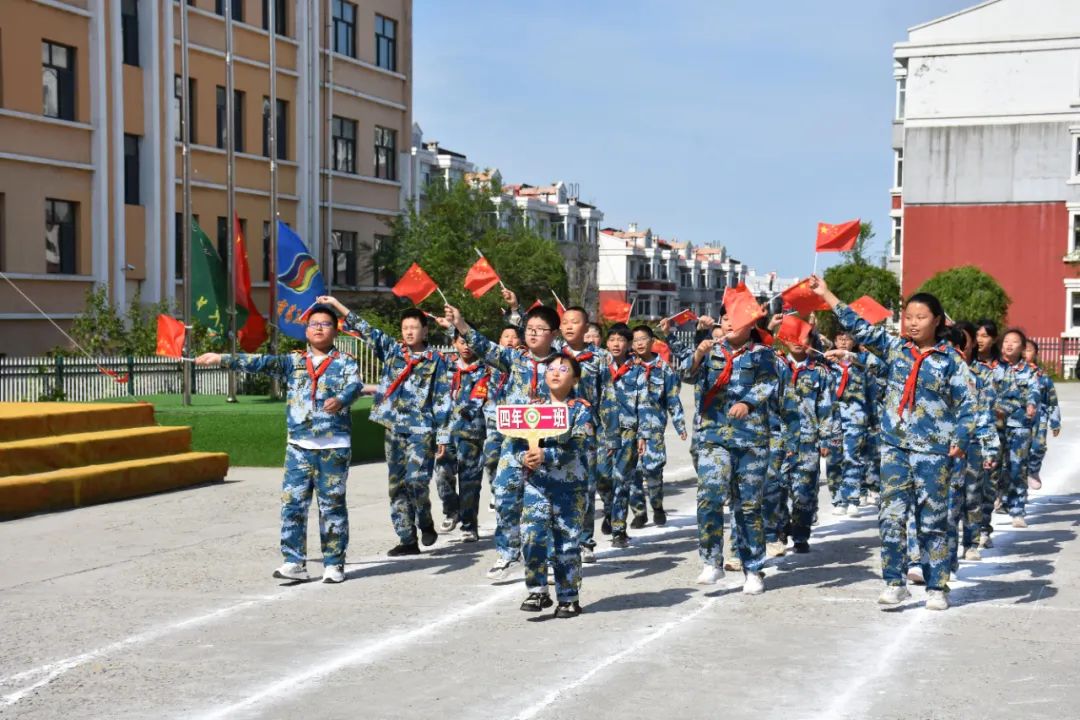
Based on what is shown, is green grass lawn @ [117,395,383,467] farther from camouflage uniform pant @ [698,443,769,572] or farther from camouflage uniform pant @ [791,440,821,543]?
camouflage uniform pant @ [698,443,769,572]

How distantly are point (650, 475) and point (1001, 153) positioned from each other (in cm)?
Result: 4402

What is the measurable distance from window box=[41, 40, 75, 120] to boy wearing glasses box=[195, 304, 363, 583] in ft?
69.6

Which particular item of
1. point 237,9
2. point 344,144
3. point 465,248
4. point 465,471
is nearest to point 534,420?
point 465,471

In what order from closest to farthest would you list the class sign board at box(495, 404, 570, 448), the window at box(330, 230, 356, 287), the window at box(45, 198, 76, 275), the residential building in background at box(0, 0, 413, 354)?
1. the class sign board at box(495, 404, 570, 448)
2. the residential building in background at box(0, 0, 413, 354)
3. the window at box(45, 198, 76, 275)
4. the window at box(330, 230, 356, 287)

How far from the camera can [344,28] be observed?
39.7 meters

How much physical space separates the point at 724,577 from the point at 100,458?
7.63 metres

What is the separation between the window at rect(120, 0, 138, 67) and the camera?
31.0 metres

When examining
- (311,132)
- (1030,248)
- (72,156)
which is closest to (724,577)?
(72,156)

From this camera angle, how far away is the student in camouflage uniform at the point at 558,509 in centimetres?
848

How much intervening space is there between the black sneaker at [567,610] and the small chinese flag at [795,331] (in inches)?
156

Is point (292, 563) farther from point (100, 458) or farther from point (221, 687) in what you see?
point (100, 458)

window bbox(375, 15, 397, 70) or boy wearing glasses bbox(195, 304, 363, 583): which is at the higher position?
window bbox(375, 15, 397, 70)

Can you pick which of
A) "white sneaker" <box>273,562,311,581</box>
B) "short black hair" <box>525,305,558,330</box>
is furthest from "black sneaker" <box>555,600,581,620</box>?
"white sneaker" <box>273,562,311,581</box>

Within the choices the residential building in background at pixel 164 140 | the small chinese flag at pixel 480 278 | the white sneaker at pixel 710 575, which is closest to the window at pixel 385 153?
the residential building in background at pixel 164 140
